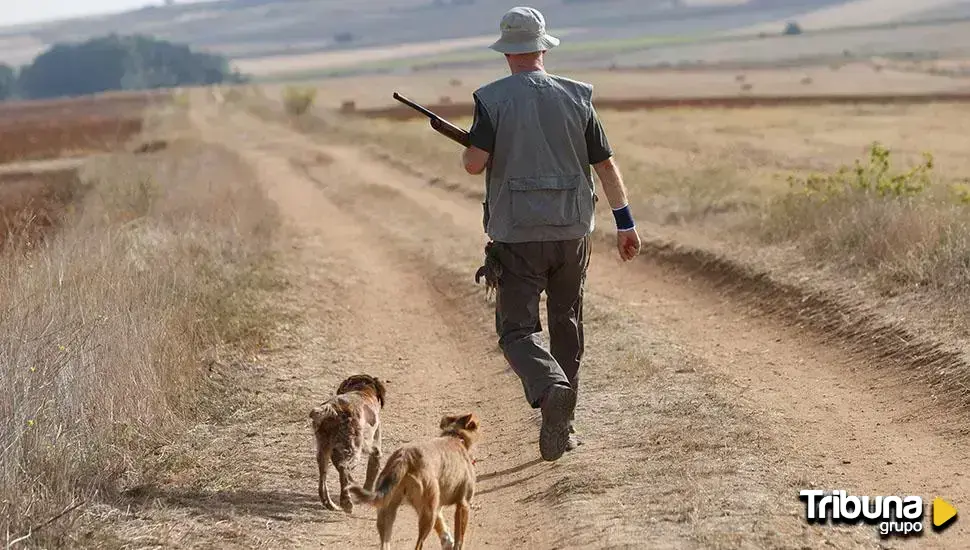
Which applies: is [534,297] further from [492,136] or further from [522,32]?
[522,32]

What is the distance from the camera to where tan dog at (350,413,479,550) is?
529 cm

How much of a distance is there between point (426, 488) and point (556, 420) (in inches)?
53.4

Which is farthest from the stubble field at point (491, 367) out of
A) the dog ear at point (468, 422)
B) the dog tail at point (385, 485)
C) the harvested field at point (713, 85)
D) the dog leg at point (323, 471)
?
the harvested field at point (713, 85)

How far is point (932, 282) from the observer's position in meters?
9.87

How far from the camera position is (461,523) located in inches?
223

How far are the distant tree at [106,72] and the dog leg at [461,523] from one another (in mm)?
160775

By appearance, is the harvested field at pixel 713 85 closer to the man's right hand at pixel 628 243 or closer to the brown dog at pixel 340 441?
the man's right hand at pixel 628 243

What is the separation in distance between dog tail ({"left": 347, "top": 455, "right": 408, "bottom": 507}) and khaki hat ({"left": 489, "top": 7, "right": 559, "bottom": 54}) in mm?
2331

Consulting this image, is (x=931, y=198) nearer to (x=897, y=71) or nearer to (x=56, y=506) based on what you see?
(x=56, y=506)

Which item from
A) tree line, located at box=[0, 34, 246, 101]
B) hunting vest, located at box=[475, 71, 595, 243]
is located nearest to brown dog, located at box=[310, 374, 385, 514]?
hunting vest, located at box=[475, 71, 595, 243]

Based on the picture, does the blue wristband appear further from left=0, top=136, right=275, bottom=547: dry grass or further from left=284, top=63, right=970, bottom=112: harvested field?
left=284, top=63, right=970, bottom=112: harvested field

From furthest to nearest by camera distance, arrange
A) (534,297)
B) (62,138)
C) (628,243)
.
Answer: (62,138)
(628,243)
(534,297)

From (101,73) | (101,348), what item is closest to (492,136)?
(101,348)

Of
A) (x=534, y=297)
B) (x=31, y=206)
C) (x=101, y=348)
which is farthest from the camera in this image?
(x=31, y=206)
